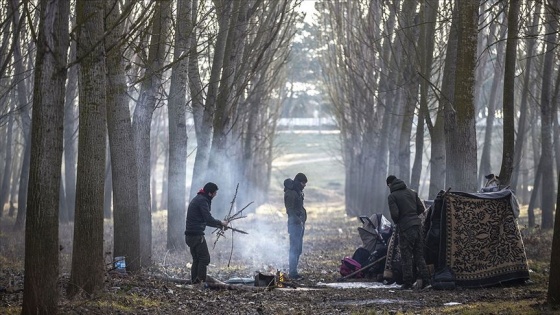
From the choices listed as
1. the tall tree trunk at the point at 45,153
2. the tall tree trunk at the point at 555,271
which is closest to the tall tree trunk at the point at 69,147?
the tall tree trunk at the point at 45,153

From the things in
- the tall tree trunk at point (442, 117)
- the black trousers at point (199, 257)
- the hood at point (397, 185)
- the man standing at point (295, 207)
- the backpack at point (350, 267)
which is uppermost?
the tall tree trunk at point (442, 117)

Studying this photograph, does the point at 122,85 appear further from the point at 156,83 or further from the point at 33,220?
the point at 33,220

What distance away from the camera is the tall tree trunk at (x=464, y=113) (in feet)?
52.4

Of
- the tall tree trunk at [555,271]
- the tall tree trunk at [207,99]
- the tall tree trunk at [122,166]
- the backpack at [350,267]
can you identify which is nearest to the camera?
the tall tree trunk at [555,271]

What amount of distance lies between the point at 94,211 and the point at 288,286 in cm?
551

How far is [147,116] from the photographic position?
17.0 meters

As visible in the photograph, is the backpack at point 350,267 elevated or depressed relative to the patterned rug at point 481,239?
depressed

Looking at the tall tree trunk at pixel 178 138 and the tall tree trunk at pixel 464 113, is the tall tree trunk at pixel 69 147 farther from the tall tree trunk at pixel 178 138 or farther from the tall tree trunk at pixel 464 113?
the tall tree trunk at pixel 464 113

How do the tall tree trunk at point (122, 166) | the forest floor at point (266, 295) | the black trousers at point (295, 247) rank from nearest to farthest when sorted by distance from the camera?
the forest floor at point (266, 295) < the tall tree trunk at point (122, 166) < the black trousers at point (295, 247)

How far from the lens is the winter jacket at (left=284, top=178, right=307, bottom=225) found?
17969 millimetres

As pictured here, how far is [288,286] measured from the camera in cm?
1553

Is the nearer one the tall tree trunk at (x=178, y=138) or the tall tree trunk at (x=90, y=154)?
the tall tree trunk at (x=90, y=154)

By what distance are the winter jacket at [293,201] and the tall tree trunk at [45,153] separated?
9.43 metres

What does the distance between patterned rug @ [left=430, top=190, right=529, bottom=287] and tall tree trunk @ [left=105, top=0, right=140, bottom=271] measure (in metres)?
5.14
